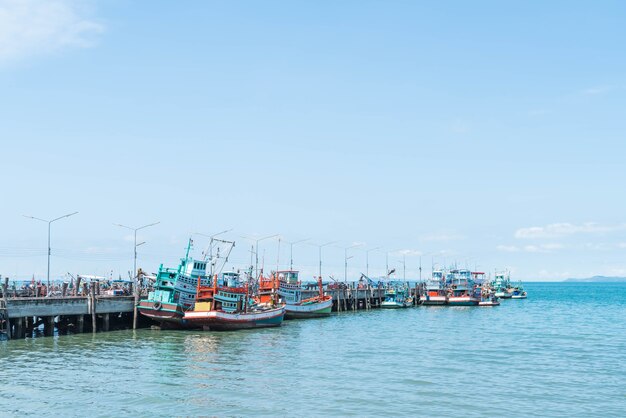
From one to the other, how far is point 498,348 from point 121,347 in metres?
34.9

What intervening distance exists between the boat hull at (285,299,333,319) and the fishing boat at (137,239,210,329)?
Result: 23761 mm

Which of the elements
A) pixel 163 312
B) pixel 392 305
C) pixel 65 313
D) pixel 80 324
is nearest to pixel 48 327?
pixel 65 313

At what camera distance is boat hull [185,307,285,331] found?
70.2 m

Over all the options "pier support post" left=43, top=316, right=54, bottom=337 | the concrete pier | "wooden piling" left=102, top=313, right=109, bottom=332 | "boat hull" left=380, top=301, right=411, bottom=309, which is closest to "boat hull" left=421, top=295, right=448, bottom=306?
"boat hull" left=380, top=301, right=411, bottom=309

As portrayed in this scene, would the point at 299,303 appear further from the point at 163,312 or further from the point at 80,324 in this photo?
the point at 80,324

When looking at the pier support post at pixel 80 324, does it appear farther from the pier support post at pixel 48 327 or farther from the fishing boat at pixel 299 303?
the fishing boat at pixel 299 303

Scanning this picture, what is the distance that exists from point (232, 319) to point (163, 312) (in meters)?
7.50

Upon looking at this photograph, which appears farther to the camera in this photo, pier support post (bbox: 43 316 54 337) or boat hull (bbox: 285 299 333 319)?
boat hull (bbox: 285 299 333 319)

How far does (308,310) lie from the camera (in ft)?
327

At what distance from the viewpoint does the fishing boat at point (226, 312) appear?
70.5 m

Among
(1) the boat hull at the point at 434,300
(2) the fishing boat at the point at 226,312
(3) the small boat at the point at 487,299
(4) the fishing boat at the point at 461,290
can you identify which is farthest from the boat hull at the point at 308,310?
(3) the small boat at the point at 487,299

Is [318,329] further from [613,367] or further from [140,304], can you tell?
[613,367]

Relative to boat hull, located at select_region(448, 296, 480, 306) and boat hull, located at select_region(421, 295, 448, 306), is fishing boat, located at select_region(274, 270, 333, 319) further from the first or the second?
boat hull, located at select_region(448, 296, 480, 306)

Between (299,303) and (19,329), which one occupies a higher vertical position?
(299,303)
